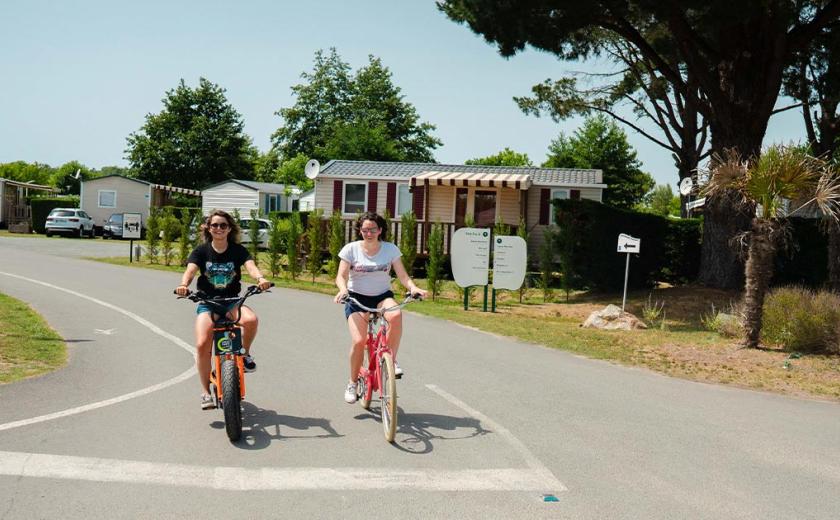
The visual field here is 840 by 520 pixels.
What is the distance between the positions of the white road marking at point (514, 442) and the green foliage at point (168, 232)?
20814 mm

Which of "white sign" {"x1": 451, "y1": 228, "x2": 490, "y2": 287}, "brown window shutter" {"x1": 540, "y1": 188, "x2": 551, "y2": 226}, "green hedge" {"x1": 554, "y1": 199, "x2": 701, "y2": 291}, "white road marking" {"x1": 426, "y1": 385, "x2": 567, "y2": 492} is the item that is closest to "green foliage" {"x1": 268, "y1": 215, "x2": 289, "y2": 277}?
"white sign" {"x1": 451, "y1": 228, "x2": 490, "y2": 287}

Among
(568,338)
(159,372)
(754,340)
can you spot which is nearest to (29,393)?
(159,372)

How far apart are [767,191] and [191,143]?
58052 mm

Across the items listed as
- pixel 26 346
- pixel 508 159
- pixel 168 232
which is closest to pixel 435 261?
pixel 26 346

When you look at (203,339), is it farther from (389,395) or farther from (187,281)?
(389,395)

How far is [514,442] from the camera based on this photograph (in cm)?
604

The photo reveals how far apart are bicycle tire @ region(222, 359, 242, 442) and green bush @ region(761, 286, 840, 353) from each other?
938cm

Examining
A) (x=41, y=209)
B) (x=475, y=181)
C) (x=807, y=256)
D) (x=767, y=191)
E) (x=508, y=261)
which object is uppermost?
(x=475, y=181)

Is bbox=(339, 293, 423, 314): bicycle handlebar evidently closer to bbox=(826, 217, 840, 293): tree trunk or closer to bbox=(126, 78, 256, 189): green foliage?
bbox=(826, 217, 840, 293): tree trunk

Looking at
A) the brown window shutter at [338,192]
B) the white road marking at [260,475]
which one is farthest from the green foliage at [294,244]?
the white road marking at [260,475]

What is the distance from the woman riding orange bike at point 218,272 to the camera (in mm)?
6449

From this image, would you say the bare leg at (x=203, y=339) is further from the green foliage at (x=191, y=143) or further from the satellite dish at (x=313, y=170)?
the green foliage at (x=191, y=143)

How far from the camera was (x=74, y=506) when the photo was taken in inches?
174

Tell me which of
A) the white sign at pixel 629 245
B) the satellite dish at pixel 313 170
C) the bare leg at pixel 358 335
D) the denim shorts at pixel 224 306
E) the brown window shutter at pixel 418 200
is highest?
the satellite dish at pixel 313 170
